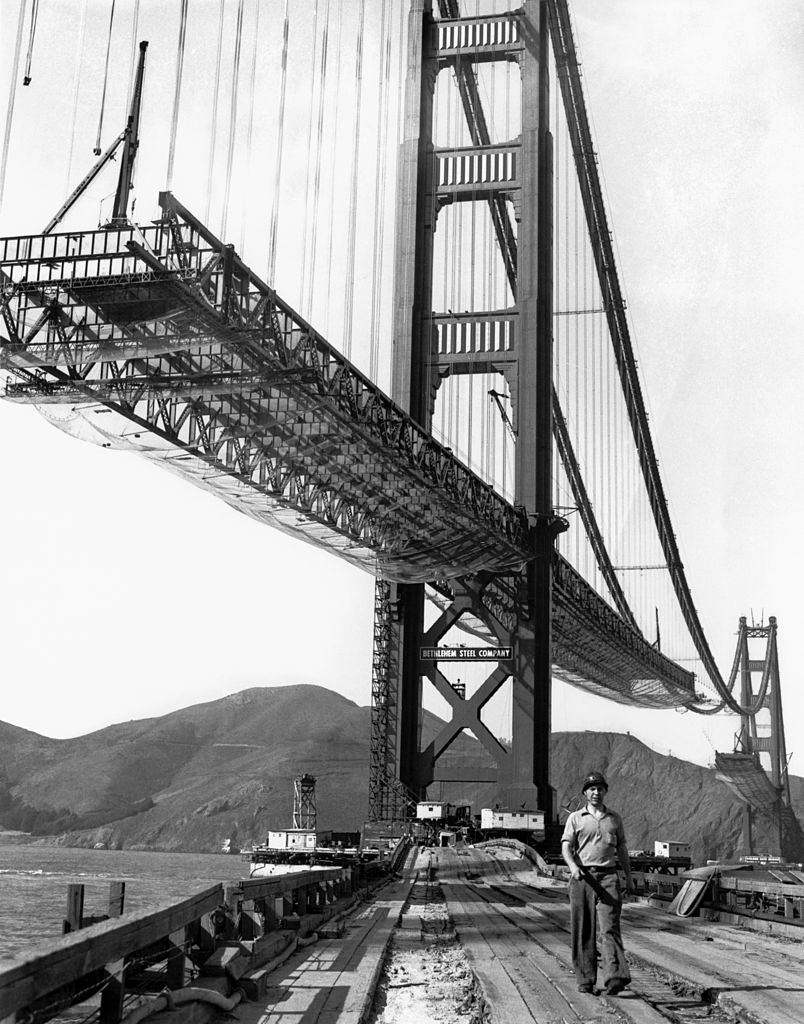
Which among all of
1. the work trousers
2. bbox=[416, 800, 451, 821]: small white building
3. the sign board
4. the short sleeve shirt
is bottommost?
the work trousers

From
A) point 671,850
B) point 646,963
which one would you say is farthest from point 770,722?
point 646,963

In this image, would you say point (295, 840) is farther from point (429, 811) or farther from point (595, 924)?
point (595, 924)

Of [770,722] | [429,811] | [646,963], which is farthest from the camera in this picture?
[770,722]

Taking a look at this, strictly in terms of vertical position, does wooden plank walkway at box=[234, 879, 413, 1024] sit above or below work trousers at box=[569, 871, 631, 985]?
below

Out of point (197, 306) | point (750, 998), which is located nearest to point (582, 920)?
point (750, 998)

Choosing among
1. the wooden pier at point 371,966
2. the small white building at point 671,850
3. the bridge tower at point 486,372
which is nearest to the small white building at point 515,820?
the bridge tower at point 486,372

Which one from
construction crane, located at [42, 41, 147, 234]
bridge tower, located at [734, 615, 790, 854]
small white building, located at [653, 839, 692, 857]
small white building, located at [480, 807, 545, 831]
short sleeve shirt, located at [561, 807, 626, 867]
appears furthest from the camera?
bridge tower, located at [734, 615, 790, 854]

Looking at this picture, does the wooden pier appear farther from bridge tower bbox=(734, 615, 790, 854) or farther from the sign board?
bridge tower bbox=(734, 615, 790, 854)

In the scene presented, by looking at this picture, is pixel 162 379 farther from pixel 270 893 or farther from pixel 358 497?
pixel 270 893

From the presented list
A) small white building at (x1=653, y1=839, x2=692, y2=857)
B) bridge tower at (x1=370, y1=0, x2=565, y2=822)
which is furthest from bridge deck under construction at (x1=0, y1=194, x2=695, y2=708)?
small white building at (x1=653, y1=839, x2=692, y2=857)
